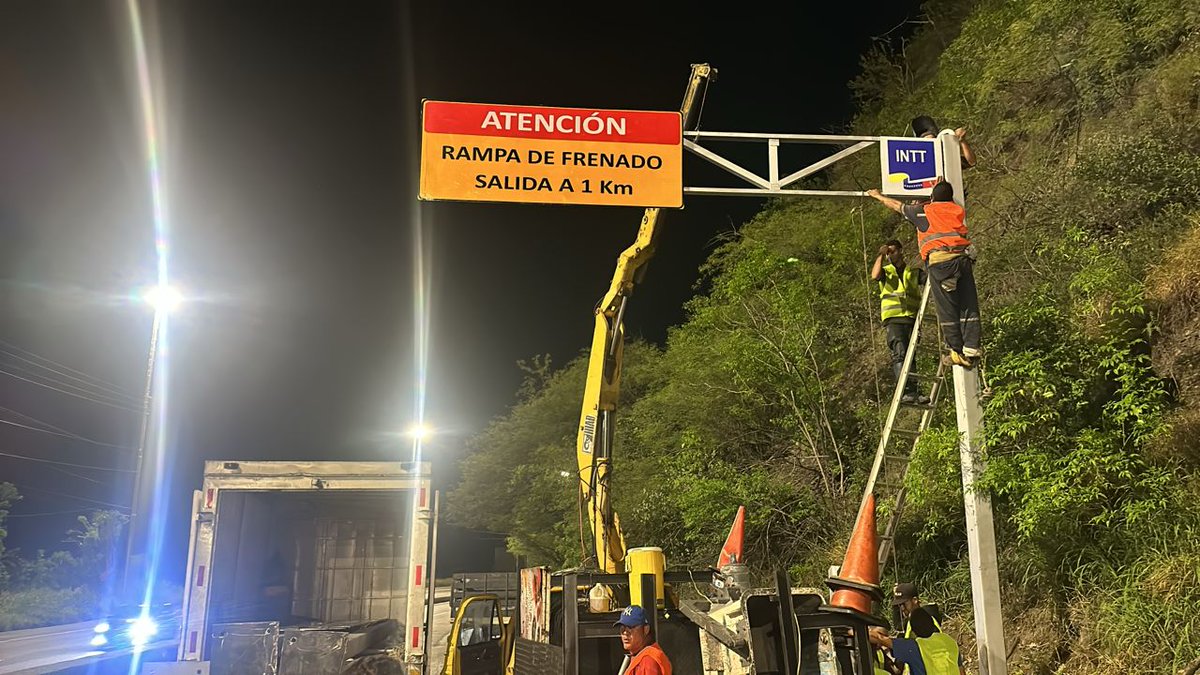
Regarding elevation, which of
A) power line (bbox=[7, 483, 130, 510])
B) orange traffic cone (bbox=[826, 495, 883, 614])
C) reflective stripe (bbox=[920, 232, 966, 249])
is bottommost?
orange traffic cone (bbox=[826, 495, 883, 614])

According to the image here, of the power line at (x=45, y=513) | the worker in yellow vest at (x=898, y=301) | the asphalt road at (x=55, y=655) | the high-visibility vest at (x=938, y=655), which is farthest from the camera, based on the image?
the power line at (x=45, y=513)

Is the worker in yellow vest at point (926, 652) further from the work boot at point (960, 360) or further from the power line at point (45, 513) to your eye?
the power line at point (45, 513)

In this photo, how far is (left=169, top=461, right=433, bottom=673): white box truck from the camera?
9547 millimetres

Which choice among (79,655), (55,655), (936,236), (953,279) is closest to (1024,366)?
(953,279)

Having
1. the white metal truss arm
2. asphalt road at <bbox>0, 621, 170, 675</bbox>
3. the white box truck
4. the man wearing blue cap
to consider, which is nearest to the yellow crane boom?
the white metal truss arm

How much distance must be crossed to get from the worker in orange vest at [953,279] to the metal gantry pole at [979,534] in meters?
0.30

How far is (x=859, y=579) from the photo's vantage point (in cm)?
353

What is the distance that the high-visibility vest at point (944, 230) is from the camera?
760 cm

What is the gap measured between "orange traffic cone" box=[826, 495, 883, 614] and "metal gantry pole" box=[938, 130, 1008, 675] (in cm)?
423

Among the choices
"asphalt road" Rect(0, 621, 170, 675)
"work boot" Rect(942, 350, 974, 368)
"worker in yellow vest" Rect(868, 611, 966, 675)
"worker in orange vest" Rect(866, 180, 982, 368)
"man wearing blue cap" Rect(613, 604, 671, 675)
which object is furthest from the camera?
"asphalt road" Rect(0, 621, 170, 675)

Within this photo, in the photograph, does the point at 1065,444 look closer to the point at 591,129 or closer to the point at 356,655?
the point at 591,129

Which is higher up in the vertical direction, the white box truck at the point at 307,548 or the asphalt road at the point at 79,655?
the white box truck at the point at 307,548

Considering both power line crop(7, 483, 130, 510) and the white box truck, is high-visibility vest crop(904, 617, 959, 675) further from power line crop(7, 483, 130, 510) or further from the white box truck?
power line crop(7, 483, 130, 510)

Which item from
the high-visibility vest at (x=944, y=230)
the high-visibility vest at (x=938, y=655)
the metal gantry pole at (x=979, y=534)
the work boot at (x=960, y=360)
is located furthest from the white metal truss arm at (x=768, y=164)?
the high-visibility vest at (x=938, y=655)
